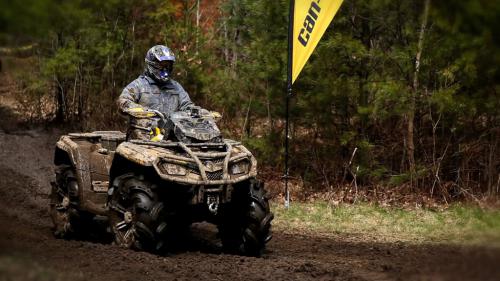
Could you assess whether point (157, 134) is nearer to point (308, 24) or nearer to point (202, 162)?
point (202, 162)

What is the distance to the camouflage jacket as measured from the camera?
1022cm

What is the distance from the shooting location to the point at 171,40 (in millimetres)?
19578

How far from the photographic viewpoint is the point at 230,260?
29.7 feet

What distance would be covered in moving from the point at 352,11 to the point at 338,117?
7.27 ft

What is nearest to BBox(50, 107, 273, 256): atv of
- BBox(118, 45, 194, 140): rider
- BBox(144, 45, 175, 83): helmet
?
BBox(118, 45, 194, 140): rider

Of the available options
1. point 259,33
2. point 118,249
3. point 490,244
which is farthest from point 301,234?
point 490,244

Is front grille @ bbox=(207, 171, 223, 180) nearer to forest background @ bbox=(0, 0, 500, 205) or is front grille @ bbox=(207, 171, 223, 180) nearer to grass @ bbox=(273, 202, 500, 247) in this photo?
grass @ bbox=(273, 202, 500, 247)

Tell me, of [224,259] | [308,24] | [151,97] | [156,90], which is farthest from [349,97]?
[224,259]

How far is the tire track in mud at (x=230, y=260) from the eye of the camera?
18.4 feet

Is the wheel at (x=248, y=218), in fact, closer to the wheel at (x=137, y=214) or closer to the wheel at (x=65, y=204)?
the wheel at (x=137, y=214)

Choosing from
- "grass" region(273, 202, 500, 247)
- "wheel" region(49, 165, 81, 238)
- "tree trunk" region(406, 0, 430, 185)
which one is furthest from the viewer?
"tree trunk" region(406, 0, 430, 185)

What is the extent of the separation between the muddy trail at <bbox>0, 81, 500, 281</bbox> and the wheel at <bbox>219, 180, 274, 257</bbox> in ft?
0.96

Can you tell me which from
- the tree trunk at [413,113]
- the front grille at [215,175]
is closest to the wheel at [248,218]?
the front grille at [215,175]

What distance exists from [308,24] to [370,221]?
3.56 meters
